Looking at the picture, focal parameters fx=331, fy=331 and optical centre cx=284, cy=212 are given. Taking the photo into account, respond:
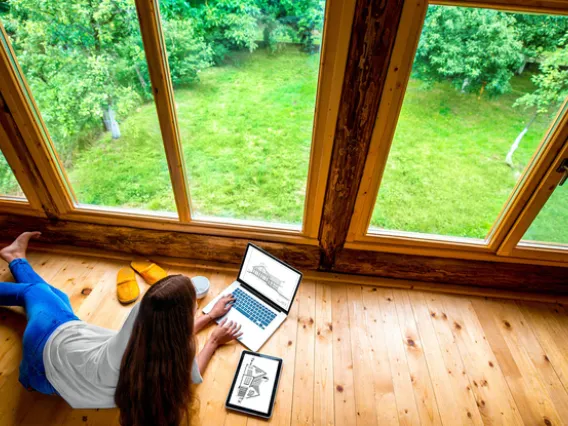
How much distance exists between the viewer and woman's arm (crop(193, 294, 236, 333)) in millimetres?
1795

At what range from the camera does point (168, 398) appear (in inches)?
43.8

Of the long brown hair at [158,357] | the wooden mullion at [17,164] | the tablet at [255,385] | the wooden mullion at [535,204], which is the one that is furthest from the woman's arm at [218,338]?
the wooden mullion at [535,204]

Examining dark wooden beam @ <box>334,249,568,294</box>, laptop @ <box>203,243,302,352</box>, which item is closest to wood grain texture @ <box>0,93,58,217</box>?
laptop @ <box>203,243,302,352</box>

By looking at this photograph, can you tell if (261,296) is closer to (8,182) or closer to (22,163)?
(22,163)

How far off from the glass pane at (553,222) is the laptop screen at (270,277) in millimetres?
1403

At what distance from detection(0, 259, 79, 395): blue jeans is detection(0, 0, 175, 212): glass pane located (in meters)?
0.61

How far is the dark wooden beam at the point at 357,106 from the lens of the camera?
4.42 feet

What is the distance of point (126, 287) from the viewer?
2.04 metres

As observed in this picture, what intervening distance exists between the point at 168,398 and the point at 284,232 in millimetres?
1167

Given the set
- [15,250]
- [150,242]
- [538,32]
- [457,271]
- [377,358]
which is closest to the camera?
[538,32]

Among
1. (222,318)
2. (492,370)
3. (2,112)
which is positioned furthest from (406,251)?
(2,112)

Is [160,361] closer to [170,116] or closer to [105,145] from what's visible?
[170,116]

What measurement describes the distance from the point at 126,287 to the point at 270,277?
907mm

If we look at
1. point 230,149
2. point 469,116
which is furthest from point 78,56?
point 469,116
